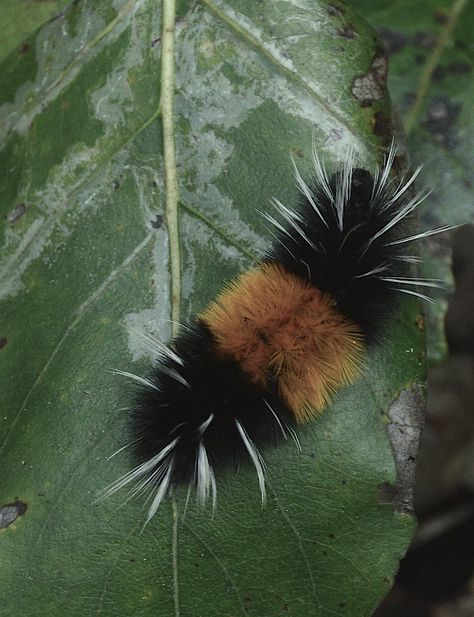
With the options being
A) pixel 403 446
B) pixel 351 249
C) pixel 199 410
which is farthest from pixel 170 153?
pixel 403 446

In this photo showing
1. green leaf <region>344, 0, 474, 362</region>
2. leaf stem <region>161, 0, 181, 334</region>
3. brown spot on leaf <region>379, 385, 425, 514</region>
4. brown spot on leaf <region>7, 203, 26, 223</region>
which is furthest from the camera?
green leaf <region>344, 0, 474, 362</region>

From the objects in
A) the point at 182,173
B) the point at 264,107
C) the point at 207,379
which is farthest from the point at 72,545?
the point at 264,107

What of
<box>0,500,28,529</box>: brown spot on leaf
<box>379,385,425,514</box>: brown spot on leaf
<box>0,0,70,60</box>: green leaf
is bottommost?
<box>379,385,425,514</box>: brown spot on leaf

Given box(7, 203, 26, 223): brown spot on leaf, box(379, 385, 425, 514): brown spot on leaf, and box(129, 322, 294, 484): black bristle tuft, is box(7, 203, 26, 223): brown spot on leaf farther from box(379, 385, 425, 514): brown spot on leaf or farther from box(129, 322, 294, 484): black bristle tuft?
box(379, 385, 425, 514): brown spot on leaf

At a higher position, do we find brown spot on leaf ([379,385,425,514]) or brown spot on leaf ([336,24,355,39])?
brown spot on leaf ([336,24,355,39])

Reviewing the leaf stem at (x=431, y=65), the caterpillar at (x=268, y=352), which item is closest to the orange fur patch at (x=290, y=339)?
the caterpillar at (x=268, y=352)

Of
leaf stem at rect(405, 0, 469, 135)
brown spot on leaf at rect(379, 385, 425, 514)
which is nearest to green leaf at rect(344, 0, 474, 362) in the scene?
leaf stem at rect(405, 0, 469, 135)

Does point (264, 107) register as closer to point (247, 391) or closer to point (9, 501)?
point (247, 391)
